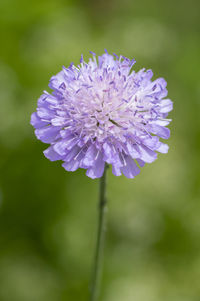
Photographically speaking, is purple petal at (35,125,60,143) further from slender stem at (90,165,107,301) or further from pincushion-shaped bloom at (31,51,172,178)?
slender stem at (90,165,107,301)

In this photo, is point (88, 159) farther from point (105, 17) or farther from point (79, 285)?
point (105, 17)

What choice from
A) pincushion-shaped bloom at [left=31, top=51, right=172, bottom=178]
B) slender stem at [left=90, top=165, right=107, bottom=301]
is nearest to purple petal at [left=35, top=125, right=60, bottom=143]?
pincushion-shaped bloom at [left=31, top=51, right=172, bottom=178]

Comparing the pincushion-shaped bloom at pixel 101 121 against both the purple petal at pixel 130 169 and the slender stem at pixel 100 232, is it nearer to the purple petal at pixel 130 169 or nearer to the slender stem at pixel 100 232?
the purple petal at pixel 130 169

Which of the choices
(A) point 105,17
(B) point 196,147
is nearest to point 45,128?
(B) point 196,147

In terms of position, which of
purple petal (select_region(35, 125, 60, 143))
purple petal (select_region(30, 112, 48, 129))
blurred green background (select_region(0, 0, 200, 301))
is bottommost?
blurred green background (select_region(0, 0, 200, 301))

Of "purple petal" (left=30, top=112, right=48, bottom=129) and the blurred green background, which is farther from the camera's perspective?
the blurred green background

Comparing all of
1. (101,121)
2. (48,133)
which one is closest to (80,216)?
(48,133)

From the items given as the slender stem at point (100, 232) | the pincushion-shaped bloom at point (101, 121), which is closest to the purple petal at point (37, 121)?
the pincushion-shaped bloom at point (101, 121)

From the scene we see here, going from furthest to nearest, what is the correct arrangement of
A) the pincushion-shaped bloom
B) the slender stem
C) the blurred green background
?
the blurred green background, the slender stem, the pincushion-shaped bloom
